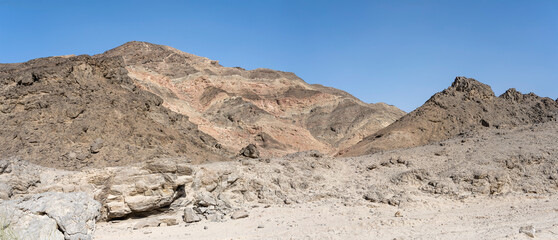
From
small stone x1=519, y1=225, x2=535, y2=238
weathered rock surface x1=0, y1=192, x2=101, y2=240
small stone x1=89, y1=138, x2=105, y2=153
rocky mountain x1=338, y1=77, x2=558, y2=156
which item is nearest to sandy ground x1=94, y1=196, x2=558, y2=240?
small stone x1=519, y1=225, x2=535, y2=238

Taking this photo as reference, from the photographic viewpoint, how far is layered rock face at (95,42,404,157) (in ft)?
116

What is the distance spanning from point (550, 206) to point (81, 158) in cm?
1355

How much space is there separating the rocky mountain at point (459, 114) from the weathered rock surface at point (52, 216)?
19.9 meters

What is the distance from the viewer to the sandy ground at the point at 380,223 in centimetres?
865

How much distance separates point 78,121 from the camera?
1758cm

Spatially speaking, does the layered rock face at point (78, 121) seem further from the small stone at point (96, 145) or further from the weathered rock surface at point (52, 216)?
the weathered rock surface at point (52, 216)

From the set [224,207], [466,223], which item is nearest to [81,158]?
[224,207]

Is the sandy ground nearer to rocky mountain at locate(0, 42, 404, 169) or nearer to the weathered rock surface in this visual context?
the weathered rock surface

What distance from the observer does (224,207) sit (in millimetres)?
11266

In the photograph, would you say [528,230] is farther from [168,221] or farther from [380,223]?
[168,221]

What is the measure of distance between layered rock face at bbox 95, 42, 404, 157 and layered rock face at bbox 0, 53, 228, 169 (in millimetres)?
11429

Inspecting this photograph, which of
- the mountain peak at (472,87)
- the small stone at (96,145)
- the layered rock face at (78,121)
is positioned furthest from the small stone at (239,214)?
the mountain peak at (472,87)

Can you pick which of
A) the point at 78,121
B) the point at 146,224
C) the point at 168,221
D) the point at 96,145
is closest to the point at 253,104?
the point at 78,121

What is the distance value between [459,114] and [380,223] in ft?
73.9
